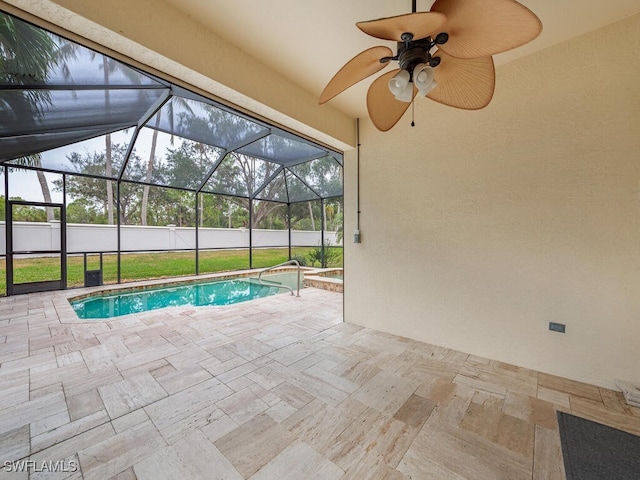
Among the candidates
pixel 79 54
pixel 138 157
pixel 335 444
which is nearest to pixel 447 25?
pixel 335 444

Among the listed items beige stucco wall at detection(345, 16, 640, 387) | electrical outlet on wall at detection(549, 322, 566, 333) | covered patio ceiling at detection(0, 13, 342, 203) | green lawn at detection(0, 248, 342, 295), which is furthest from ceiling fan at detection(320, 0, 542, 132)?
green lawn at detection(0, 248, 342, 295)

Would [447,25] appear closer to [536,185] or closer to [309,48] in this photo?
[309,48]

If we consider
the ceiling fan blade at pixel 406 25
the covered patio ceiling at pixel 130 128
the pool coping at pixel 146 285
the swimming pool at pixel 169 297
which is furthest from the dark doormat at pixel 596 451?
the swimming pool at pixel 169 297

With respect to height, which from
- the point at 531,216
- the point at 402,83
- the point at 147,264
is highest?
the point at 402,83

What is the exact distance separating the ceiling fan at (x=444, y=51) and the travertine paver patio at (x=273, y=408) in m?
2.12

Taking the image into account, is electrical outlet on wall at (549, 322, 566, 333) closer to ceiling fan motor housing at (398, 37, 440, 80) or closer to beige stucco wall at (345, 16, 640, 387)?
beige stucco wall at (345, 16, 640, 387)

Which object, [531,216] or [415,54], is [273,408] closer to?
[415,54]

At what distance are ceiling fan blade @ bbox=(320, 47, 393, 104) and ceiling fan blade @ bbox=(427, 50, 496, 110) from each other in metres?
0.32

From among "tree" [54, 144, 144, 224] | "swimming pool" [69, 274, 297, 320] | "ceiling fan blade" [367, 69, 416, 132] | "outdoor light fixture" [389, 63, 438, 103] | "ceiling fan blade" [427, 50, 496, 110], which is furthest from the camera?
"tree" [54, 144, 144, 224]

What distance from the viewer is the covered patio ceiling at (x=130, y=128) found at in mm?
2732

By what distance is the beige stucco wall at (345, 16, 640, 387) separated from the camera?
2.10 meters

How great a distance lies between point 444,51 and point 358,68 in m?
0.46

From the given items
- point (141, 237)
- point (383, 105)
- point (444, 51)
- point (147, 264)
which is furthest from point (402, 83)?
point (147, 264)

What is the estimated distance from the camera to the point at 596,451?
156cm
